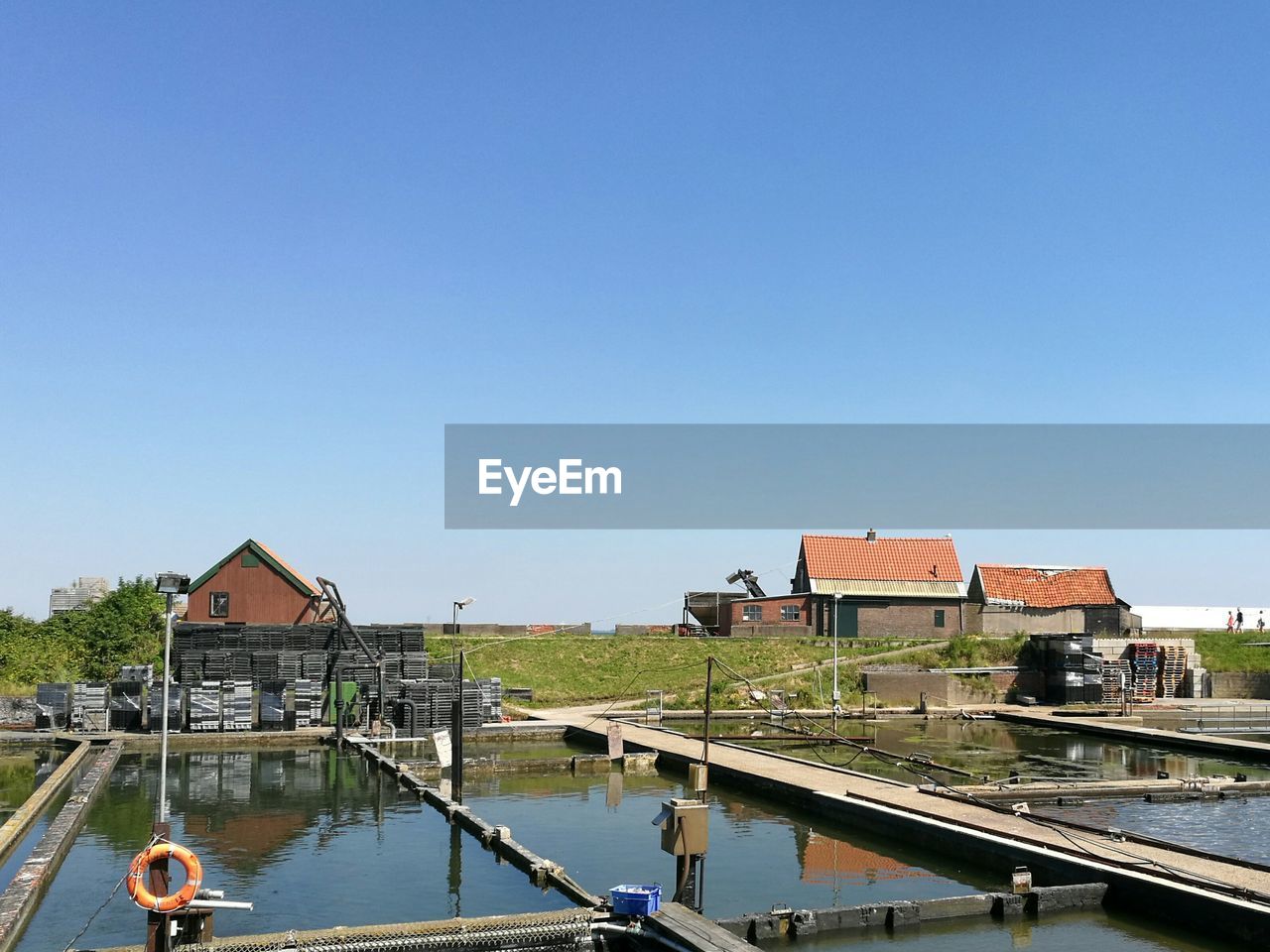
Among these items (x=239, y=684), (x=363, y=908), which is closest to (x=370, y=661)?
(x=239, y=684)

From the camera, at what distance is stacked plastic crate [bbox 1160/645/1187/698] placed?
190 feet

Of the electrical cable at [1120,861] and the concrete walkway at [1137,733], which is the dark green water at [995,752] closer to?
the concrete walkway at [1137,733]

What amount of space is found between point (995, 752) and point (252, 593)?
33.9 metres

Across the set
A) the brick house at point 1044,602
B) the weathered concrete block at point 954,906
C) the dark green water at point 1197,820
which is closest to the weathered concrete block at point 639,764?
the dark green water at point 1197,820

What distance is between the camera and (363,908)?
1777cm

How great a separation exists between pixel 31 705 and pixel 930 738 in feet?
105

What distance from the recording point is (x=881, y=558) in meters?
70.6

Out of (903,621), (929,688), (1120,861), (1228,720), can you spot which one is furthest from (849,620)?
(1120,861)

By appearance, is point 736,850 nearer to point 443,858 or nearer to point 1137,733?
point 443,858

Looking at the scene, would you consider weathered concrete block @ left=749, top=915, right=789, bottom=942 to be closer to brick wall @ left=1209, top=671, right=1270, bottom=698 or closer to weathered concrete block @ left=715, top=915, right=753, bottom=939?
weathered concrete block @ left=715, top=915, right=753, bottom=939

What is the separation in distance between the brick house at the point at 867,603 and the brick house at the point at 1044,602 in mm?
1667

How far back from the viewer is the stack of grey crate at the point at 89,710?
39219 mm

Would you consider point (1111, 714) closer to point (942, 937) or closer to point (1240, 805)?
point (1240, 805)

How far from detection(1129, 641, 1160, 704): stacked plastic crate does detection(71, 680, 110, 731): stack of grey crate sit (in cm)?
4565
